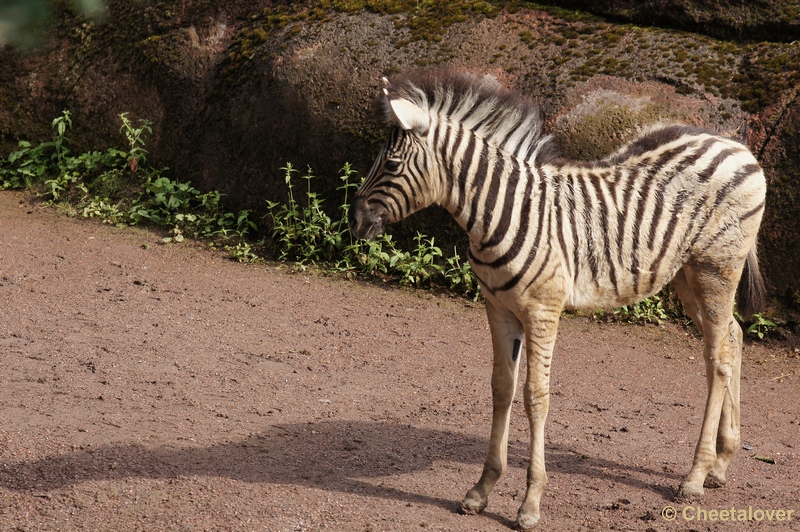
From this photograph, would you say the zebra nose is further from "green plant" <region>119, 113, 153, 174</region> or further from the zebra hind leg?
"green plant" <region>119, 113, 153, 174</region>

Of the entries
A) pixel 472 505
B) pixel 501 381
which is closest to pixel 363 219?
pixel 501 381

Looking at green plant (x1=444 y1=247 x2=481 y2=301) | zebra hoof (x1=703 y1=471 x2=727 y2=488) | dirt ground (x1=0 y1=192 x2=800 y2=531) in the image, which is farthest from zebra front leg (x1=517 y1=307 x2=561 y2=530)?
green plant (x1=444 y1=247 x2=481 y2=301)

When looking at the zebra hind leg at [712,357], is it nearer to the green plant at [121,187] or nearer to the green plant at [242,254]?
the green plant at [242,254]

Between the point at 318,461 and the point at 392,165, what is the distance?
80.6 inches

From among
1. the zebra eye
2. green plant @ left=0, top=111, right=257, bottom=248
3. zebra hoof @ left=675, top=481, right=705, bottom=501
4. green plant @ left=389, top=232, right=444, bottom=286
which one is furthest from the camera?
green plant @ left=0, top=111, right=257, bottom=248

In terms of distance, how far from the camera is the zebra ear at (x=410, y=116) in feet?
15.4

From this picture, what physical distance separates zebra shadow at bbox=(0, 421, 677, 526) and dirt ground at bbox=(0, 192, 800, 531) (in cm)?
2

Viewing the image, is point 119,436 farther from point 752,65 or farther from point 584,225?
point 752,65

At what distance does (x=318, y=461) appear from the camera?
546 centimetres

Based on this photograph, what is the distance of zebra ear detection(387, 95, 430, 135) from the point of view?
4.69m

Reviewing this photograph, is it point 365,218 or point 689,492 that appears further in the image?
point 689,492

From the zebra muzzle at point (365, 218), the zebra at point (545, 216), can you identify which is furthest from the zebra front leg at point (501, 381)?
the zebra muzzle at point (365, 218)

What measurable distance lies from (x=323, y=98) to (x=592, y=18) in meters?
3.32

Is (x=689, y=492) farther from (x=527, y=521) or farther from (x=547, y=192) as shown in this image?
(x=547, y=192)
